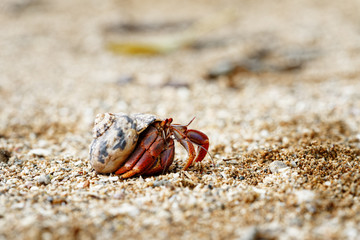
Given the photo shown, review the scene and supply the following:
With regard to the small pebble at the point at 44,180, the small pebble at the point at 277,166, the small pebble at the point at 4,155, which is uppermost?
the small pebble at the point at 4,155

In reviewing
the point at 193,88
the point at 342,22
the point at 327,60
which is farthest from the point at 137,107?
the point at 342,22

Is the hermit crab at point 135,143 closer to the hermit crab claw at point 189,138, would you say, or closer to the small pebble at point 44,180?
the hermit crab claw at point 189,138

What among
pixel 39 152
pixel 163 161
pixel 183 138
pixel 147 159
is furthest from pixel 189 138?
pixel 39 152

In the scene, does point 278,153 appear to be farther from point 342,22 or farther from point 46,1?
point 46,1

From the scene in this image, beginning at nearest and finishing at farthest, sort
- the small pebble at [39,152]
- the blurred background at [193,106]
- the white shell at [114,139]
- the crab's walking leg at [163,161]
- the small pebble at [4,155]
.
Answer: the blurred background at [193,106] < the white shell at [114,139] < the crab's walking leg at [163,161] < the small pebble at [4,155] < the small pebble at [39,152]

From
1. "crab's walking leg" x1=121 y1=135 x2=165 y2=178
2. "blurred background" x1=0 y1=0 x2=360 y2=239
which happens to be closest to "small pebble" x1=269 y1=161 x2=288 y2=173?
"blurred background" x1=0 y1=0 x2=360 y2=239

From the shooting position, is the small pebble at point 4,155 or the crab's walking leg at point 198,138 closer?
the crab's walking leg at point 198,138

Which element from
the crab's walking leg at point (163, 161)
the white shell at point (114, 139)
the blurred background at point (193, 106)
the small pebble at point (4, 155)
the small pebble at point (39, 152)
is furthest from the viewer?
the small pebble at point (39, 152)

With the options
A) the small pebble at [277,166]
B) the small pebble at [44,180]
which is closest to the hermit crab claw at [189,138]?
the small pebble at [277,166]
